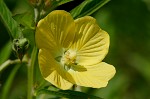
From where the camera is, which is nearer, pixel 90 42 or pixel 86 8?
pixel 86 8

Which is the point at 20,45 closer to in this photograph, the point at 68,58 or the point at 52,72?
the point at 52,72

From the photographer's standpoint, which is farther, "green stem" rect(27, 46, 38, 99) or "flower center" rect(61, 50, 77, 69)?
"flower center" rect(61, 50, 77, 69)

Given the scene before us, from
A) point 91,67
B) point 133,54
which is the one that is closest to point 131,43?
point 133,54

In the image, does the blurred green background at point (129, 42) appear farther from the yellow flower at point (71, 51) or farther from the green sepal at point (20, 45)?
the green sepal at point (20, 45)

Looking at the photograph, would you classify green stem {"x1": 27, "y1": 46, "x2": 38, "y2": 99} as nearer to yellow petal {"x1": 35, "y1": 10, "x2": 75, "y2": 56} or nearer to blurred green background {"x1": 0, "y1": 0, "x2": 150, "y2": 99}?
yellow petal {"x1": 35, "y1": 10, "x2": 75, "y2": 56}


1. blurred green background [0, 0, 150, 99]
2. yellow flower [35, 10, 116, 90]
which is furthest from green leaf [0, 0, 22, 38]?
blurred green background [0, 0, 150, 99]

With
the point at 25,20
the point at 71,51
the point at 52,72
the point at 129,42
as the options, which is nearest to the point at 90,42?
the point at 71,51
